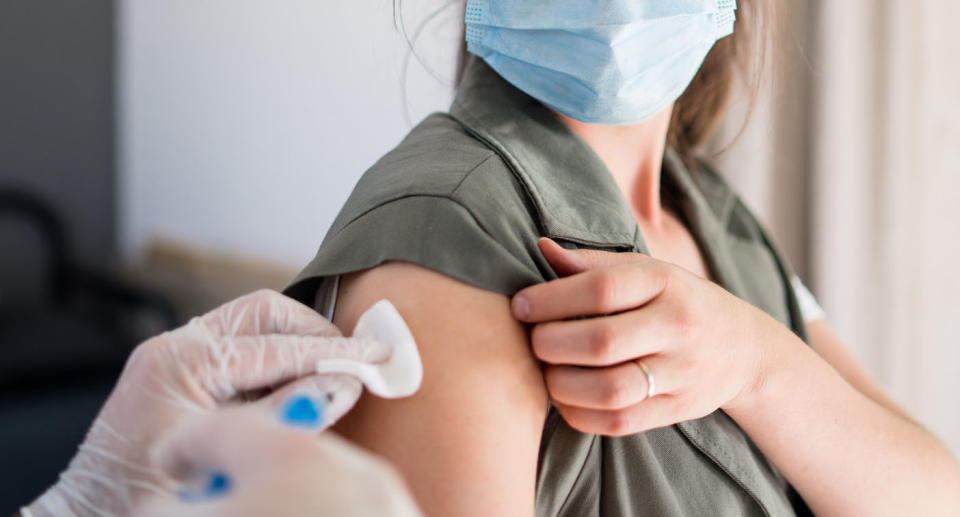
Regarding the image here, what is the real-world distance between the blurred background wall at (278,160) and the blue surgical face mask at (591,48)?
6.9 inches

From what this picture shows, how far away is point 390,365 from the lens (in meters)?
0.62

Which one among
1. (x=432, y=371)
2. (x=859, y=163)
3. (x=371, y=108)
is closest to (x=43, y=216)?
(x=371, y=108)

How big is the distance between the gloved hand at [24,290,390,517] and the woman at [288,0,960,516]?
0.05 meters

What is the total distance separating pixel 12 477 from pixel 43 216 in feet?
5.40

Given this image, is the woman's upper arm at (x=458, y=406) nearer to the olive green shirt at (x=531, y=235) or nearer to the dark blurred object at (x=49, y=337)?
the olive green shirt at (x=531, y=235)

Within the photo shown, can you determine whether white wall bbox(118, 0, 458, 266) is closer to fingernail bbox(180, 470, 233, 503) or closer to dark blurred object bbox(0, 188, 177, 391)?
dark blurred object bbox(0, 188, 177, 391)

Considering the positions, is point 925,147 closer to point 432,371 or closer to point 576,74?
point 576,74

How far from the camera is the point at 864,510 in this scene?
3.06ft

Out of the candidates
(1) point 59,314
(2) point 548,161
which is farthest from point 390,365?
(1) point 59,314

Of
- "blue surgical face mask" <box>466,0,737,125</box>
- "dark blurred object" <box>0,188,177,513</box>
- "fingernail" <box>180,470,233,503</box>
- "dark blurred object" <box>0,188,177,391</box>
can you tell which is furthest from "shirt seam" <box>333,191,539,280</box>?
"dark blurred object" <box>0,188,177,391</box>

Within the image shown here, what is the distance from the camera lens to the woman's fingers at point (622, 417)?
0.67 m

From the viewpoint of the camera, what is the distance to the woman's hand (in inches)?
25.5

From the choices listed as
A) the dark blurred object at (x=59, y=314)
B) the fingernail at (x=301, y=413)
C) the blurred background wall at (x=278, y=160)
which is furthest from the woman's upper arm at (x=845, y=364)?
the dark blurred object at (x=59, y=314)

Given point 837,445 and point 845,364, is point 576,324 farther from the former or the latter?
point 845,364
